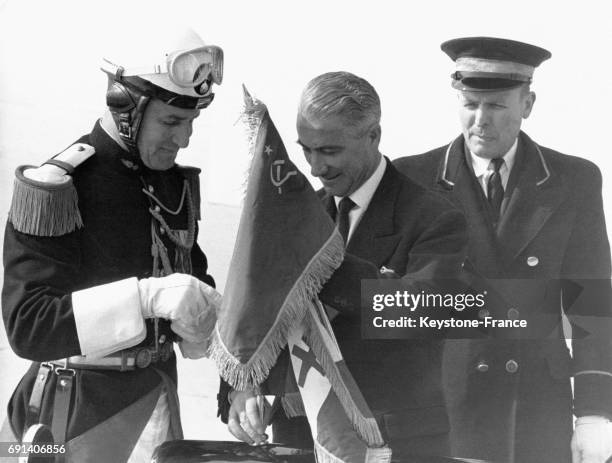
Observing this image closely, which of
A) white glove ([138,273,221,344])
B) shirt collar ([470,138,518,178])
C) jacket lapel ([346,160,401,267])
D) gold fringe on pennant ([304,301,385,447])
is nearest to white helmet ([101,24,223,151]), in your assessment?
white glove ([138,273,221,344])

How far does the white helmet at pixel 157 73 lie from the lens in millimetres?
2242

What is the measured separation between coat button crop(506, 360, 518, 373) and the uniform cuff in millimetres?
914

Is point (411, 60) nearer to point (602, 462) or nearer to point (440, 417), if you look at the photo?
point (440, 417)

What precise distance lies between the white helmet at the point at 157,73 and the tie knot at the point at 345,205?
36 centimetres

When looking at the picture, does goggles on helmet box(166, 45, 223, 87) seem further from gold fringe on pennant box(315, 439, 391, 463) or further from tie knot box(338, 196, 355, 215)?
gold fringe on pennant box(315, 439, 391, 463)

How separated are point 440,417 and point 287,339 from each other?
1.45 feet

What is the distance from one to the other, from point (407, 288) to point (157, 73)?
701 millimetres

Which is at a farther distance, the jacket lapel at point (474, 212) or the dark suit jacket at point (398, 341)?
the jacket lapel at point (474, 212)

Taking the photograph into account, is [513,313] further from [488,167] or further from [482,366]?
[488,167]

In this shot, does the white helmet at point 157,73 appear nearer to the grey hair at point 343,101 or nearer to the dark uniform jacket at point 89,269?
the dark uniform jacket at point 89,269

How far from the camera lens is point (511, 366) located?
2.59 m

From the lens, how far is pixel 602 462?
2455 millimetres

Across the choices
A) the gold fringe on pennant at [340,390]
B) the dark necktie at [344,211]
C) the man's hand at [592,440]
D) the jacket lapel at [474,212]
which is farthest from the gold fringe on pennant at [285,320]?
the man's hand at [592,440]

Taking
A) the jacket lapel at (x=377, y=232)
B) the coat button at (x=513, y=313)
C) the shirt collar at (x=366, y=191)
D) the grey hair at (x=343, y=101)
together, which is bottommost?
the coat button at (x=513, y=313)
